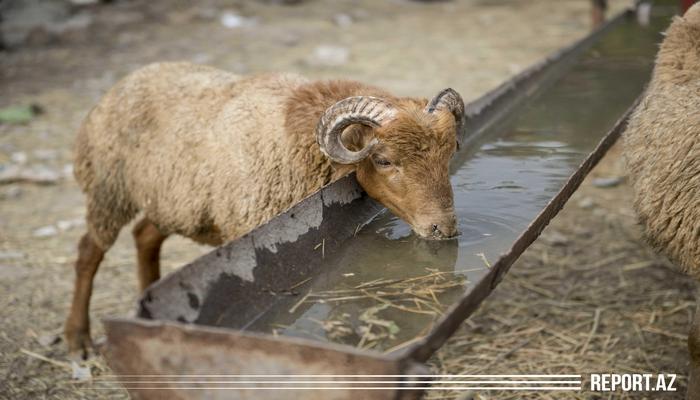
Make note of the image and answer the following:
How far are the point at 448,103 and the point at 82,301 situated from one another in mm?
2788

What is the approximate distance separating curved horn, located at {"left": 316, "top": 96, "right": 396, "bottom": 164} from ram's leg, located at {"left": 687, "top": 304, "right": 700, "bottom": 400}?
1.71 meters

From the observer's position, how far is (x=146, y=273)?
5168 millimetres

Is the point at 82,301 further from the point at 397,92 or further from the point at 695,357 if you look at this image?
the point at 397,92

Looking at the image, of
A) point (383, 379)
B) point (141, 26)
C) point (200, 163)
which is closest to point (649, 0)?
point (200, 163)

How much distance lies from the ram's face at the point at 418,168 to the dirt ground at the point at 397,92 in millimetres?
1214

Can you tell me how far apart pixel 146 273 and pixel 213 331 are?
3.26 meters

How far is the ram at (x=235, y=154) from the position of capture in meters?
3.50

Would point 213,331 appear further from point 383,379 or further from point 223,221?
point 223,221

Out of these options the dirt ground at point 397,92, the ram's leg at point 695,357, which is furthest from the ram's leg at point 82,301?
the ram's leg at point 695,357

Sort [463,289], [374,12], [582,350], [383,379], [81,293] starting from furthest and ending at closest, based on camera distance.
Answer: [374,12] → [81,293] → [582,350] → [463,289] → [383,379]

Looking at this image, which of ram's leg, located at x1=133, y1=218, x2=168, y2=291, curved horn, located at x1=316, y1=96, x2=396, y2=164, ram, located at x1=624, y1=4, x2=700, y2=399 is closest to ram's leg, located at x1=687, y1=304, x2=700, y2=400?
ram, located at x1=624, y1=4, x2=700, y2=399

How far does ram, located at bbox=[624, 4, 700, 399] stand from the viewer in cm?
335

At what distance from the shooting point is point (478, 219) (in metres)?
3.78

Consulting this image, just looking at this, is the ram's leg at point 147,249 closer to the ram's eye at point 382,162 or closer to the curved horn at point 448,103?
the ram's eye at point 382,162
